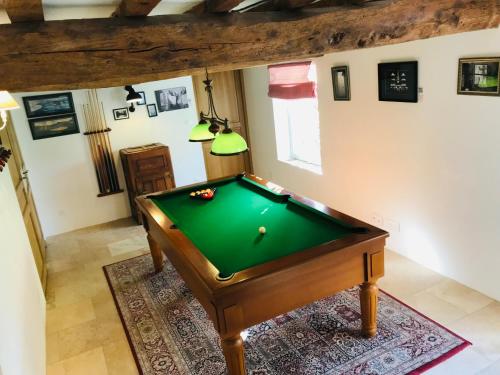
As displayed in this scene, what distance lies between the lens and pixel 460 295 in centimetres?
336

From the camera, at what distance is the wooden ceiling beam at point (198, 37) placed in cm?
183

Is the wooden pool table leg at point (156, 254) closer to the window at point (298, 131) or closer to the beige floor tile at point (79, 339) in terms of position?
the beige floor tile at point (79, 339)

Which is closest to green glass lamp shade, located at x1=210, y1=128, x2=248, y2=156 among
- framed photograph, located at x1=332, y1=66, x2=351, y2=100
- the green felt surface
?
the green felt surface

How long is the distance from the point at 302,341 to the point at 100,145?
4049mm

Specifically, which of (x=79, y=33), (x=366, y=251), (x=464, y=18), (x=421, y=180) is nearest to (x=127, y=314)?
(x=366, y=251)

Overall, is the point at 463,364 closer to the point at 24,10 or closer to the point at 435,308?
the point at 435,308

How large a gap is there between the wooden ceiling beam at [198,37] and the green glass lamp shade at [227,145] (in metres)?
0.64

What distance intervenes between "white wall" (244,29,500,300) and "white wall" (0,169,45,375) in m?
3.31

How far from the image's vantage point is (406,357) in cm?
273

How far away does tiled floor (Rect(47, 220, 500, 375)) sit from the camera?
2.82 m

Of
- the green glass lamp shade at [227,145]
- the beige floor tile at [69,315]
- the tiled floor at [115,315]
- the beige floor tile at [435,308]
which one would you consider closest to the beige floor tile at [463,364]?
the tiled floor at [115,315]

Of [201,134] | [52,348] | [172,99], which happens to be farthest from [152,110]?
[52,348]

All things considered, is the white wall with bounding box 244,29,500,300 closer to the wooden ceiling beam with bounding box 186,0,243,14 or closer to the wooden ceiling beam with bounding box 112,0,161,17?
the wooden ceiling beam with bounding box 186,0,243,14

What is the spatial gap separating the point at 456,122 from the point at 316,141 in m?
2.24
